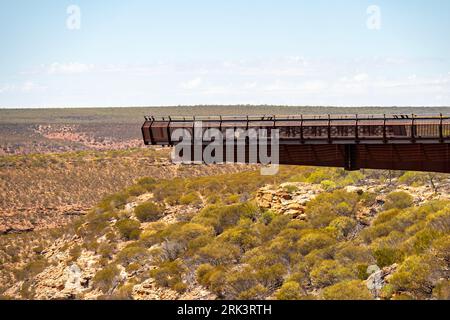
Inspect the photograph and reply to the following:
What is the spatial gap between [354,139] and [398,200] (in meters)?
16.2

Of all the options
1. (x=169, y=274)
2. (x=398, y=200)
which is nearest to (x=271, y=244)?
(x=169, y=274)

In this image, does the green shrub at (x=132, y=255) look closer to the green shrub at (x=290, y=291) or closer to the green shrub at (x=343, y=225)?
the green shrub at (x=343, y=225)

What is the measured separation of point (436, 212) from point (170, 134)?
17.3 meters

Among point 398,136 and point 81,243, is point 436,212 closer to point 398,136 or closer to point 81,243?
point 398,136

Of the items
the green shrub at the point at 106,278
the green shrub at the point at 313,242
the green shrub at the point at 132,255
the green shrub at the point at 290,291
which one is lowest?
the green shrub at the point at 106,278

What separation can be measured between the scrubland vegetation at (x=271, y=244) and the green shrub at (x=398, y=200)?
75 mm

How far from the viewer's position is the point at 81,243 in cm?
5806

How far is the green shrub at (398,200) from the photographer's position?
45.3m

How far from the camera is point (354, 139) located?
31281 millimetres

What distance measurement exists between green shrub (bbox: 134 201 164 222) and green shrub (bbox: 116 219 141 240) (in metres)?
1.72

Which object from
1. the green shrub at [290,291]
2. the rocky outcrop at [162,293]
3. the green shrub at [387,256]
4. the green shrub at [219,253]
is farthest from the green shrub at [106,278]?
the green shrub at [387,256]

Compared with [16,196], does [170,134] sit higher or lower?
higher

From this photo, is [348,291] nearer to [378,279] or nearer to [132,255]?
[378,279]
